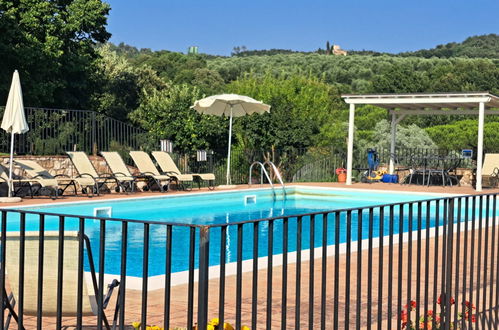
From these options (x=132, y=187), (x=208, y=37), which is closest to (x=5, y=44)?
(x=132, y=187)

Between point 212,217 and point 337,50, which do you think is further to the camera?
point 337,50

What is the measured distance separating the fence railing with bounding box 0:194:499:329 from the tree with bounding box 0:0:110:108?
14.2 m

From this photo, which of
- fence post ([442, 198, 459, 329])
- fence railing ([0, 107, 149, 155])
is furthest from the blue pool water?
fence railing ([0, 107, 149, 155])

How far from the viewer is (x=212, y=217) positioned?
46.4ft

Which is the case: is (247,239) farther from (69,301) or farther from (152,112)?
(152,112)

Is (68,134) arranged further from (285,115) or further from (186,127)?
(285,115)

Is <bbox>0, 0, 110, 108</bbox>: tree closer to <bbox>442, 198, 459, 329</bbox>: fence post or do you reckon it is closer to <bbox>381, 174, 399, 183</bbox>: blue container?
<bbox>381, 174, 399, 183</bbox>: blue container

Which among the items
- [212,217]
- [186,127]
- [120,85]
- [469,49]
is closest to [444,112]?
[186,127]

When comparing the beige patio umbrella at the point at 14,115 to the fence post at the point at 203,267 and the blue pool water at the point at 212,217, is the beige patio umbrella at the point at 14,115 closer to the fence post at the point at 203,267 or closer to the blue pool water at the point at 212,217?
the blue pool water at the point at 212,217

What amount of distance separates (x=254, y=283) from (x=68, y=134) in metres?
15.0

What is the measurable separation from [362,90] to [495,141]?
55.4ft

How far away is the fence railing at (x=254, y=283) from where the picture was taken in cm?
286

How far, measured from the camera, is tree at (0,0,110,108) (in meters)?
21.5

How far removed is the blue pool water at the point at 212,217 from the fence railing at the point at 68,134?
3302mm
